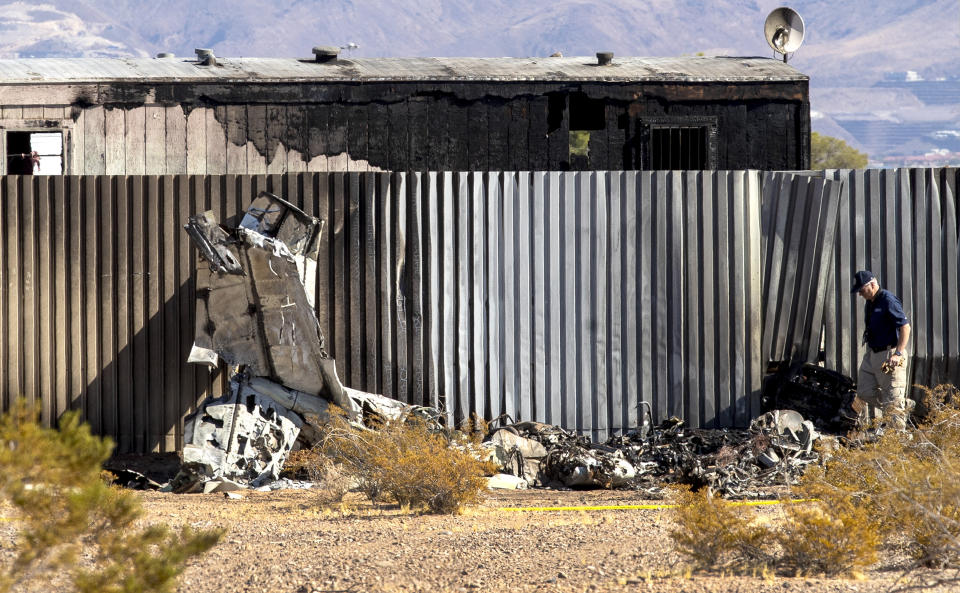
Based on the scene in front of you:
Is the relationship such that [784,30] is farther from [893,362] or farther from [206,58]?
[893,362]

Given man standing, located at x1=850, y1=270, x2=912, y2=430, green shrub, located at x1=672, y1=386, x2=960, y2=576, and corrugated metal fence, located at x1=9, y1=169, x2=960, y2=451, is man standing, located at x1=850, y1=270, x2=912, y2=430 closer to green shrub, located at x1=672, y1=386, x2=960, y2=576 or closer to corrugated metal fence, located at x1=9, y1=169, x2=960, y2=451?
corrugated metal fence, located at x1=9, y1=169, x2=960, y2=451

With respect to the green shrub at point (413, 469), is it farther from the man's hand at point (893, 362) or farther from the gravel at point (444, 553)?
the man's hand at point (893, 362)

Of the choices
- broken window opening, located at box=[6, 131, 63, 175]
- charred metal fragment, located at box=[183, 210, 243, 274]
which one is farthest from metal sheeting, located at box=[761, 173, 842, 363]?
broken window opening, located at box=[6, 131, 63, 175]

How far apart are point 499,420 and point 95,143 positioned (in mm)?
7352

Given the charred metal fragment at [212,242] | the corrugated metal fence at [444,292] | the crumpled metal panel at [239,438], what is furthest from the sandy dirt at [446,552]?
the charred metal fragment at [212,242]

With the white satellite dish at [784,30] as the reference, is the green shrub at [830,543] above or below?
below

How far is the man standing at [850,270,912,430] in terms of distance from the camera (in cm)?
890

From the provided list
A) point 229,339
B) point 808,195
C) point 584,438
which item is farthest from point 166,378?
point 808,195

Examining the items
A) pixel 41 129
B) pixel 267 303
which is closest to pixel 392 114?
pixel 41 129

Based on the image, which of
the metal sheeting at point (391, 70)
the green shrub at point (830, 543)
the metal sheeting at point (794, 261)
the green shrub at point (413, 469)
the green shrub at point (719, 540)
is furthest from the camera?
the metal sheeting at point (391, 70)

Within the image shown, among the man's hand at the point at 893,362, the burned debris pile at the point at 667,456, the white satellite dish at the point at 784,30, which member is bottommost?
the burned debris pile at the point at 667,456

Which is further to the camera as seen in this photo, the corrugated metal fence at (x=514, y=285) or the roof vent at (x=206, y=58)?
the roof vent at (x=206, y=58)

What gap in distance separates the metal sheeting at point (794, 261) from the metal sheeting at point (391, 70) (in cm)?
638

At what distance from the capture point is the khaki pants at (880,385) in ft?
29.4
